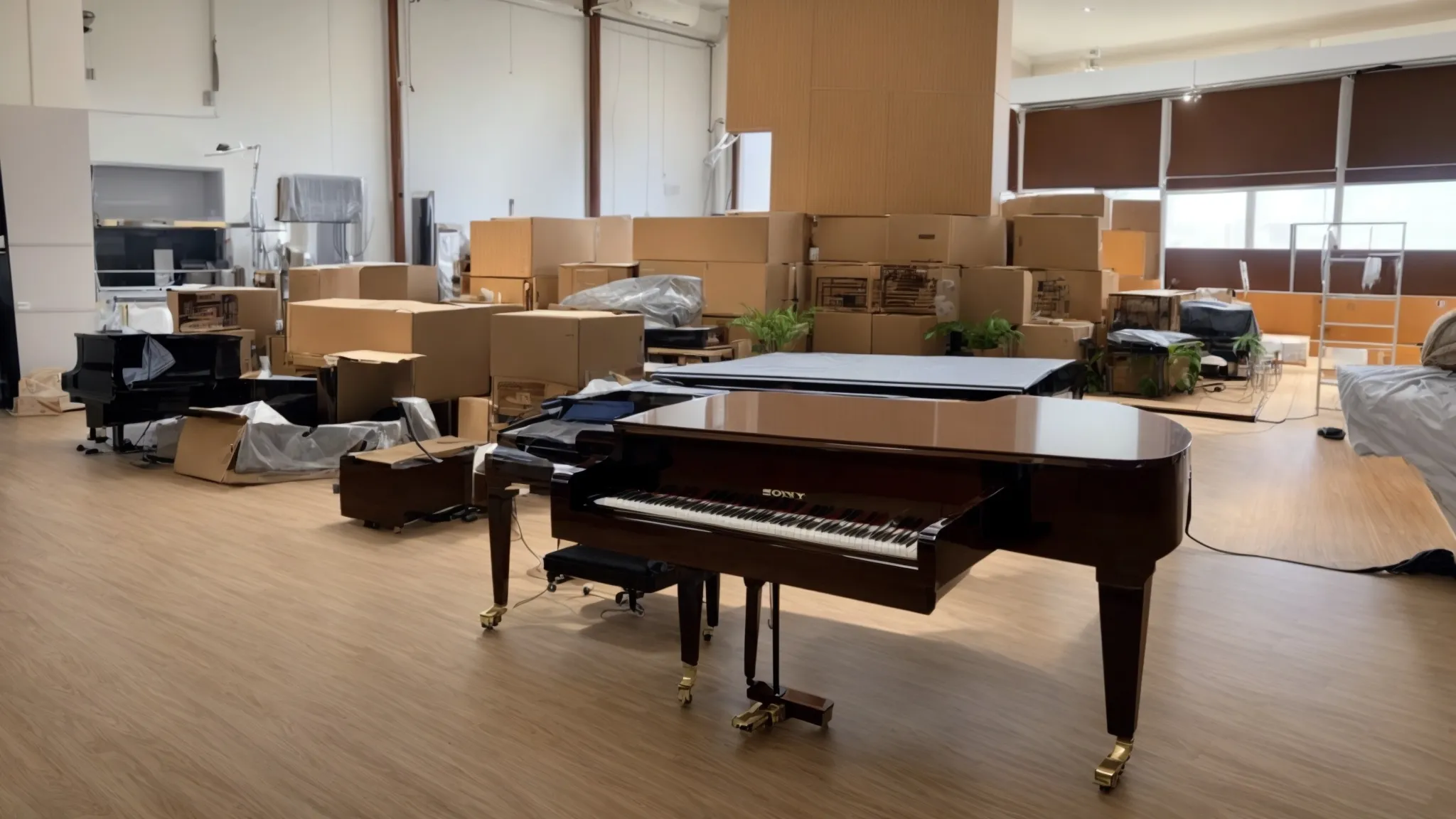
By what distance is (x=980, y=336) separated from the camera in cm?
698

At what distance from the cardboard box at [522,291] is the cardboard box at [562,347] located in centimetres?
255

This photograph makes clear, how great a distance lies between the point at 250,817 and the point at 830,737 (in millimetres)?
1261

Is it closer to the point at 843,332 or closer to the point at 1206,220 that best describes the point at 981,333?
the point at 843,332

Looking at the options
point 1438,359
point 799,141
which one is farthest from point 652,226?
point 1438,359

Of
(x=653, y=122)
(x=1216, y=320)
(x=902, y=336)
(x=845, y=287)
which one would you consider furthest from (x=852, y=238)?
(x=653, y=122)

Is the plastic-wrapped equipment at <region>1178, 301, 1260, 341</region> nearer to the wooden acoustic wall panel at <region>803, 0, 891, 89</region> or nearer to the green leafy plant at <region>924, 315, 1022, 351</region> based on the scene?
the green leafy plant at <region>924, 315, 1022, 351</region>

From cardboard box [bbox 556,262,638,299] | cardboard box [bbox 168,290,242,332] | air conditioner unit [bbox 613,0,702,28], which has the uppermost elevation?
air conditioner unit [bbox 613,0,702,28]

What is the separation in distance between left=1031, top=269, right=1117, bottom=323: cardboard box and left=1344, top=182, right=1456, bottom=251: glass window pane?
5.26m

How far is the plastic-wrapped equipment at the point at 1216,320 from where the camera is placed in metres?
9.46

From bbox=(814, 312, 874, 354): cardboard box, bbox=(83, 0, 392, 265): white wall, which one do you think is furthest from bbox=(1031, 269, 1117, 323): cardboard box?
bbox=(83, 0, 392, 265): white wall

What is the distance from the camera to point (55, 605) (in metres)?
3.50

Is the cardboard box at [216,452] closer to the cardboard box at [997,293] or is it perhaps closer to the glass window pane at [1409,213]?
the cardboard box at [997,293]

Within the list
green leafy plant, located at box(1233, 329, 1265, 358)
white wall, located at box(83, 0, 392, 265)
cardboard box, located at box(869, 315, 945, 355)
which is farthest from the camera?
green leafy plant, located at box(1233, 329, 1265, 358)

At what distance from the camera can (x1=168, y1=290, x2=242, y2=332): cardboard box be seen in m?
6.92
